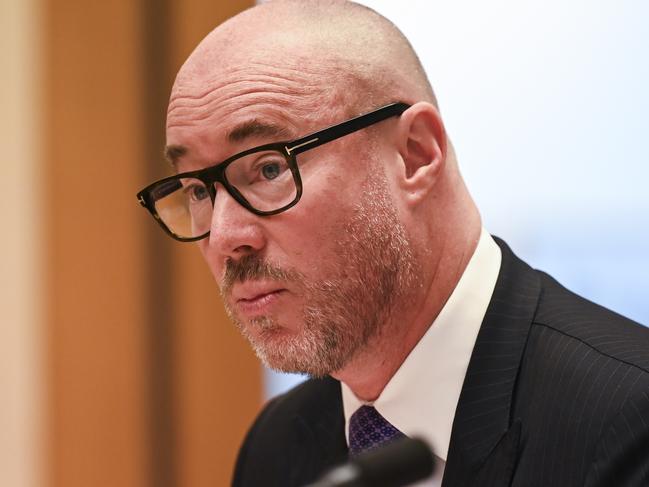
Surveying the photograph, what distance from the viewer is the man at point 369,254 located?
140 cm

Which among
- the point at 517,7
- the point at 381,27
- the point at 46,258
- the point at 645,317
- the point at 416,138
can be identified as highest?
the point at 517,7

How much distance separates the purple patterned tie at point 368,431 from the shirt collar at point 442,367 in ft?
0.08

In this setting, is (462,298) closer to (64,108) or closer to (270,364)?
(270,364)

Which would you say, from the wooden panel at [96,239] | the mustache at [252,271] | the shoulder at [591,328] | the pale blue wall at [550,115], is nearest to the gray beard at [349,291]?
the mustache at [252,271]

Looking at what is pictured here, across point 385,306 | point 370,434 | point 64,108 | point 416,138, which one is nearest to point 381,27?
point 416,138

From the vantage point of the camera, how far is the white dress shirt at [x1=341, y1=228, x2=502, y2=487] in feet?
4.78

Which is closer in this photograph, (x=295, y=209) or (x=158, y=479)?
(x=295, y=209)

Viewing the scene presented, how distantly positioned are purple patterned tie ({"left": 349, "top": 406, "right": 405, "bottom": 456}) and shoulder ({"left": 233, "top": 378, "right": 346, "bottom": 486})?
3.8 inches

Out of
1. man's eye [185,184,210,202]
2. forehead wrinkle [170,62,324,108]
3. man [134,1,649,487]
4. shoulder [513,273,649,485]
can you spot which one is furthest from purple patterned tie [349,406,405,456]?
forehead wrinkle [170,62,324,108]

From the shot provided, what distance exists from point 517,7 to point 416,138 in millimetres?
774

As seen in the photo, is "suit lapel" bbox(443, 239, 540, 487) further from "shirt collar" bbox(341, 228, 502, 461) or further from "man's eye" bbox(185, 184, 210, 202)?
"man's eye" bbox(185, 184, 210, 202)

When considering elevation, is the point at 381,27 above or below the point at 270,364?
above

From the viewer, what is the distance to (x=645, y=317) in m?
2.00

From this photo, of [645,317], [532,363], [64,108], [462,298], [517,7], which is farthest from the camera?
[64,108]
